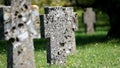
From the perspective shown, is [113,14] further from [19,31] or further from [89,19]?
[19,31]

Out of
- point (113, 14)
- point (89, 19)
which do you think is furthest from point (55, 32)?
→ point (89, 19)

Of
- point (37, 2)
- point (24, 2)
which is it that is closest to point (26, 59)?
point (24, 2)

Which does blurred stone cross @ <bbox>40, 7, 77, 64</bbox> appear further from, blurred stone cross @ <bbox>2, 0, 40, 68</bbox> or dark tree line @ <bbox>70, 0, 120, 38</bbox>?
dark tree line @ <bbox>70, 0, 120, 38</bbox>

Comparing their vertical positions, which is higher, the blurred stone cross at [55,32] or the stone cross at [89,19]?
the blurred stone cross at [55,32]

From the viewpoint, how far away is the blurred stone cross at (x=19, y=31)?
34.0 feet

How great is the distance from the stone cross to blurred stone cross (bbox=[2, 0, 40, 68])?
26423 millimetres

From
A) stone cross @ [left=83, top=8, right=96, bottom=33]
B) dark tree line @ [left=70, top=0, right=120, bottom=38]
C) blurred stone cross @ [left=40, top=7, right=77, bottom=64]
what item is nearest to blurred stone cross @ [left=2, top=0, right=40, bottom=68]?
blurred stone cross @ [left=40, top=7, right=77, bottom=64]

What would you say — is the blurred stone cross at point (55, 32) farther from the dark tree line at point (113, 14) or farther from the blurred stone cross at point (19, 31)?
the dark tree line at point (113, 14)

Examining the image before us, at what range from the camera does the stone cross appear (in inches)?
1457

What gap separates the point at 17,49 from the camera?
10.5m

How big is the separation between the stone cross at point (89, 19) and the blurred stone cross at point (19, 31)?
26423 millimetres

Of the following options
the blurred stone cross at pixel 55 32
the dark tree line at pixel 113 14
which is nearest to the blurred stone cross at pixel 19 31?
the blurred stone cross at pixel 55 32

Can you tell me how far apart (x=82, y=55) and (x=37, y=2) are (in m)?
29.8

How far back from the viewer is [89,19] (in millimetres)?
37156
